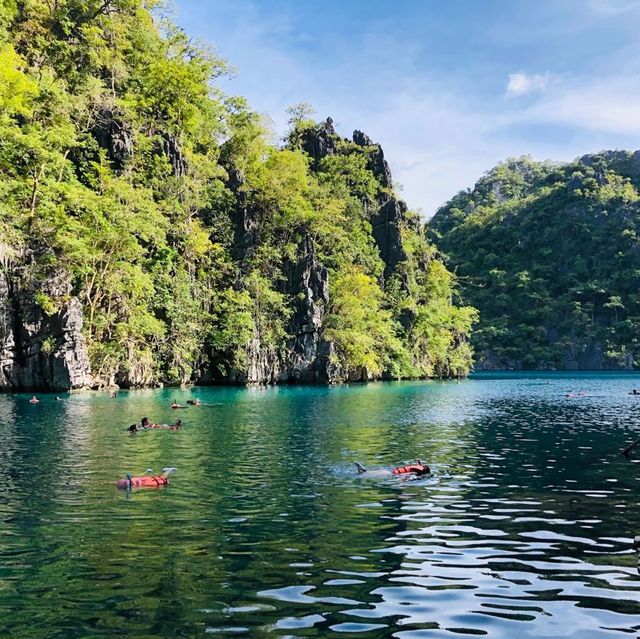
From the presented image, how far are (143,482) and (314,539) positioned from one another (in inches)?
242

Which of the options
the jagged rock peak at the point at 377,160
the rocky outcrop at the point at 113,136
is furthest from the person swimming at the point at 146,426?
the jagged rock peak at the point at 377,160

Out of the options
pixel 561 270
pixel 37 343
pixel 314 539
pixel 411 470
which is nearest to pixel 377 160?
pixel 561 270

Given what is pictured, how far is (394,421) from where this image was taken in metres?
32.7

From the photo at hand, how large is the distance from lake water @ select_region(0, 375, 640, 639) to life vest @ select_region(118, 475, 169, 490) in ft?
0.86

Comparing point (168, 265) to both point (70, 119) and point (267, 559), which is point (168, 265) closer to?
point (70, 119)

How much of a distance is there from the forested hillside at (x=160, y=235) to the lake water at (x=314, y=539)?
2901 centimetres

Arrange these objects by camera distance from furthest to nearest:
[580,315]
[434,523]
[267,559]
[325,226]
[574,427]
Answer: [580,315]
[325,226]
[574,427]
[434,523]
[267,559]

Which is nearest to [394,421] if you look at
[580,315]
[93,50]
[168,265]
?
[168,265]

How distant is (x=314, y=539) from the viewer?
11289 mm

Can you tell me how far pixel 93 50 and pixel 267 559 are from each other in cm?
6443

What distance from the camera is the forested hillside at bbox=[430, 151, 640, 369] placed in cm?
13962

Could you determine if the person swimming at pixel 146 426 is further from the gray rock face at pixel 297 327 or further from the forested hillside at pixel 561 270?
the forested hillside at pixel 561 270

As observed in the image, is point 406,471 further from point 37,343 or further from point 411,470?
point 37,343

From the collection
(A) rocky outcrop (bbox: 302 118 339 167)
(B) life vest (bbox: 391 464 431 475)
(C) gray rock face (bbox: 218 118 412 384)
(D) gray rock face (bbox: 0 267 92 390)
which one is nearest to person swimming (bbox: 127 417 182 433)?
(B) life vest (bbox: 391 464 431 475)
